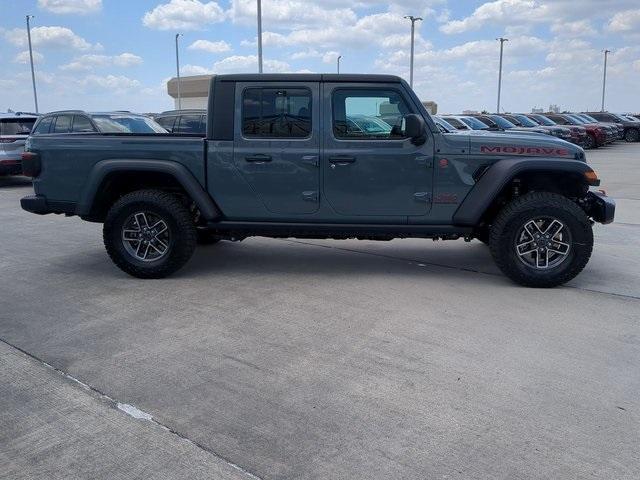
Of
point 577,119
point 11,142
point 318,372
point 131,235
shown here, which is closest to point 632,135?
point 577,119

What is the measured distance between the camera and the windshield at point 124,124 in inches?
485

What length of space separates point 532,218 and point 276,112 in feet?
8.67

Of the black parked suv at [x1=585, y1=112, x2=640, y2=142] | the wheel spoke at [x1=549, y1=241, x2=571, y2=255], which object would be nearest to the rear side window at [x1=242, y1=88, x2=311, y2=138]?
the wheel spoke at [x1=549, y1=241, x2=571, y2=255]

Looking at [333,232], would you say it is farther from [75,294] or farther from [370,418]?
[370,418]

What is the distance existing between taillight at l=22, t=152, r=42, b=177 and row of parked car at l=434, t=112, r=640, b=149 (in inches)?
720

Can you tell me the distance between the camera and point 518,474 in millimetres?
2934

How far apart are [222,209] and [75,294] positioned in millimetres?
1591

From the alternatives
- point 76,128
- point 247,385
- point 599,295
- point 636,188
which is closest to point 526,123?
point 636,188

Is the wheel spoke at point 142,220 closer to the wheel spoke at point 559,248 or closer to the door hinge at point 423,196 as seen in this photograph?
the door hinge at point 423,196

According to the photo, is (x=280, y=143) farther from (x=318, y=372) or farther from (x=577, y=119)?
(x=577, y=119)

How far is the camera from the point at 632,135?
3597 cm

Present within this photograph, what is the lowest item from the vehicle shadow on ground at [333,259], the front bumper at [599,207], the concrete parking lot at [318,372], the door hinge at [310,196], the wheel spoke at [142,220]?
the concrete parking lot at [318,372]

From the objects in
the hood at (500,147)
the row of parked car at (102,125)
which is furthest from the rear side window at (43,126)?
the hood at (500,147)

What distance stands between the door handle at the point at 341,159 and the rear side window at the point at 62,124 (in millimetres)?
9122
